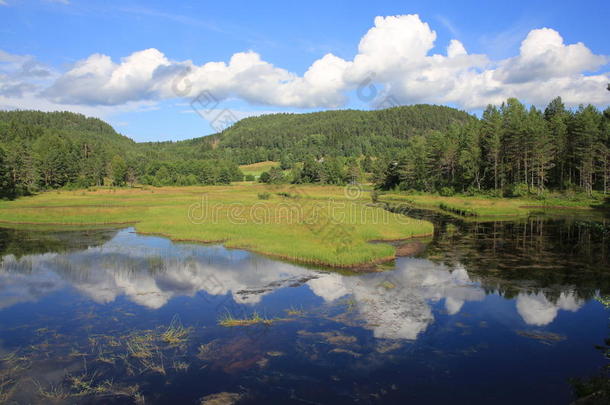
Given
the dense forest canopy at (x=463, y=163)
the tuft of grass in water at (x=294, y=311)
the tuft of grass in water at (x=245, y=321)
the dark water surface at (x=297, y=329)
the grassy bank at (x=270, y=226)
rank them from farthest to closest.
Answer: the dense forest canopy at (x=463, y=163), the grassy bank at (x=270, y=226), the tuft of grass in water at (x=294, y=311), the tuft of grass in water at (x=245, y=321), the dark water surface at (x=297, y=329)

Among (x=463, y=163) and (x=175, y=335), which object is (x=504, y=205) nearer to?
(x=463, y=163)

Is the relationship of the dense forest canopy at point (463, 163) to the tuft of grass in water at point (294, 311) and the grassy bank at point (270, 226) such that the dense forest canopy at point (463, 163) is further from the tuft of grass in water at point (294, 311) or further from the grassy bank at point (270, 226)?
the tuft of grass in water at point (294, 311)

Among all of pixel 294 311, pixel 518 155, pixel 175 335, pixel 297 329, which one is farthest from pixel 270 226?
pixel 518 155

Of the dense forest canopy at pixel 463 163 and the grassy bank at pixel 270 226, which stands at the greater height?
the dense forest canopy at pixel 463 163

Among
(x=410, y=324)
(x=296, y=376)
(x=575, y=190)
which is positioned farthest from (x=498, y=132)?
(x=296, y=376)

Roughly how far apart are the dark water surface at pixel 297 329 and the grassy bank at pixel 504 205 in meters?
33.6

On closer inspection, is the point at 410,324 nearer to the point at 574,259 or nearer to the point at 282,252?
the point at 282,252

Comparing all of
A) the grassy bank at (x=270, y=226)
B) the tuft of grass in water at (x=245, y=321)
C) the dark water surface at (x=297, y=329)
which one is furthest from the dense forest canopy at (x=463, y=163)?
the tuft of grass in water at (x=245, y=321)

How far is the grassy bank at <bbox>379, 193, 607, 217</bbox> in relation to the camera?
218 feet

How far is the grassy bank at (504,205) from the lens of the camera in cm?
6656

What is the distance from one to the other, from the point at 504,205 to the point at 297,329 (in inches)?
2579

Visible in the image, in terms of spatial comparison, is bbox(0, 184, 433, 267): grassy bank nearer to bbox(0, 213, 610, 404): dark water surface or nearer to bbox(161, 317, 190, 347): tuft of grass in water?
bbox(0, 213, 610, 404): dark water surface

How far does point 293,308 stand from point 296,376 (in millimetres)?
6999

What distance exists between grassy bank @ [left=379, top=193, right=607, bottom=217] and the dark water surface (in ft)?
110
